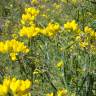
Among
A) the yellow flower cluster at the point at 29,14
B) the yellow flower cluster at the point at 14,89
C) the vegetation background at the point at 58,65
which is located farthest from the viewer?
the yellow flower cluster at the point at 29,14

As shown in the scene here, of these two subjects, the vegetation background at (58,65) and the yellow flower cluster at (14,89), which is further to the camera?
the vegetation background at (58,65)

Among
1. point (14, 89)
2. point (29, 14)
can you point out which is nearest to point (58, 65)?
point (14, 89)

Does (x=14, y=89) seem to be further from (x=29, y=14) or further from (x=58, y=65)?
(x=29, y=14)

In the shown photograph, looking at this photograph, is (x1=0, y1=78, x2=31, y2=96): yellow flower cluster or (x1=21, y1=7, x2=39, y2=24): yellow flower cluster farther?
(x1=21, y1=7, x2=39, y2=24): yellow flower cluster

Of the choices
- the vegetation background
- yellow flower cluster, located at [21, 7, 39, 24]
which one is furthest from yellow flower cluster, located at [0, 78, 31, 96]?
yellow flower cluster, located at [21, 7, 39, 24]

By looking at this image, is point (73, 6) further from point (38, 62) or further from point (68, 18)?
point (38, 62)

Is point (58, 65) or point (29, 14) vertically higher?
point (29, 14)

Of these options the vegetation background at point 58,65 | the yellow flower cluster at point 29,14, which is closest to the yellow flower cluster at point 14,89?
the vegetation background at point 58,65

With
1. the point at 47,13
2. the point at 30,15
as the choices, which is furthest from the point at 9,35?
the point at 30,15

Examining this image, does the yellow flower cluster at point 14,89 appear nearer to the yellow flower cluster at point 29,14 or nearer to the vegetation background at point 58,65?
the vegetation background at point 58,65

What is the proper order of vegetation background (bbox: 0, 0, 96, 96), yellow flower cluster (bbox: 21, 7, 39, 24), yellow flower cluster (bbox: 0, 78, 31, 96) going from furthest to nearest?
yellow flower cluster (bbox: 21, 7, 39, 24)
vegetation background (bbox: 0, 0, 96, 96)
yellow flower cluster (bbox: 0, 78, 31, 96)

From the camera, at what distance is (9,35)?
20.0ft

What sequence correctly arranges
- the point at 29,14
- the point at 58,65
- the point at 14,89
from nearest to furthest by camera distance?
the point at 14,89, the point at 58,65, the point at 29,14

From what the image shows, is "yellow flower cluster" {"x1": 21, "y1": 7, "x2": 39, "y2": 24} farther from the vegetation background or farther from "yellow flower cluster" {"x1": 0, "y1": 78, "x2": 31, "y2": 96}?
"yellow flower cluster" {"x1": 0, "y1": 78, "x2": 31, "y2": 96}
